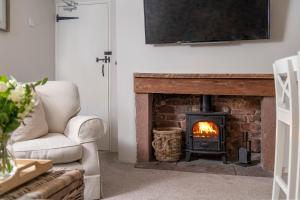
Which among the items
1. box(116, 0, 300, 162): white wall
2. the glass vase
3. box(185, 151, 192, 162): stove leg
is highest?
box(116, 0, 300, 162): white wall

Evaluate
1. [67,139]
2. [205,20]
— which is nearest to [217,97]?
[205,20]

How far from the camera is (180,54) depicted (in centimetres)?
346

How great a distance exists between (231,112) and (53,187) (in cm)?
263

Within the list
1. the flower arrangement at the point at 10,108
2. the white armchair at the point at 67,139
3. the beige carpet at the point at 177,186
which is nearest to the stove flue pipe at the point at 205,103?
the beige carpet at the point at 177,186

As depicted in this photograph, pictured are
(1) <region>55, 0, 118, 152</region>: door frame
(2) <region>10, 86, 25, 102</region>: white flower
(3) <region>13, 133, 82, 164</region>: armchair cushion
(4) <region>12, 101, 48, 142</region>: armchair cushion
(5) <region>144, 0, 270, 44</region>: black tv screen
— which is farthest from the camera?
(1) <region>55, 0, 118, 152</region>: door frame

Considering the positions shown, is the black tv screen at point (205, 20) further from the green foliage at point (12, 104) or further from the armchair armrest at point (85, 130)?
the green foliage at point (12, 104)

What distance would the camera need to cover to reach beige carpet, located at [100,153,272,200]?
2.54 metres

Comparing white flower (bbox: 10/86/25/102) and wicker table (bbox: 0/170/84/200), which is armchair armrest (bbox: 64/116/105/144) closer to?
wicker table (bbox: 0/170/84/200)

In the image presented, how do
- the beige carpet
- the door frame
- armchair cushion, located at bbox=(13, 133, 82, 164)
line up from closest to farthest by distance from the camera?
armchair cushion, located at bbox=(13, 133, 82, 164), the beige carpet, the door frame

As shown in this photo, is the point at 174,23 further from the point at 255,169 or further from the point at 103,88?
the point at 255,169

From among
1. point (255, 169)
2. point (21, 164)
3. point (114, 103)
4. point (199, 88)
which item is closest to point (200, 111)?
point (199, 88)

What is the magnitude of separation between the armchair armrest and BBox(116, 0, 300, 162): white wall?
3.53 ft

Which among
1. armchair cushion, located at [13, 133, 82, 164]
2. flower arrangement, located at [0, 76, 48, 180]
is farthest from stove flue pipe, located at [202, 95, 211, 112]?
flower arrangement, located at [0, 76, 48, 180]

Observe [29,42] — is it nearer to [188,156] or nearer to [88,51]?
[88,51]
